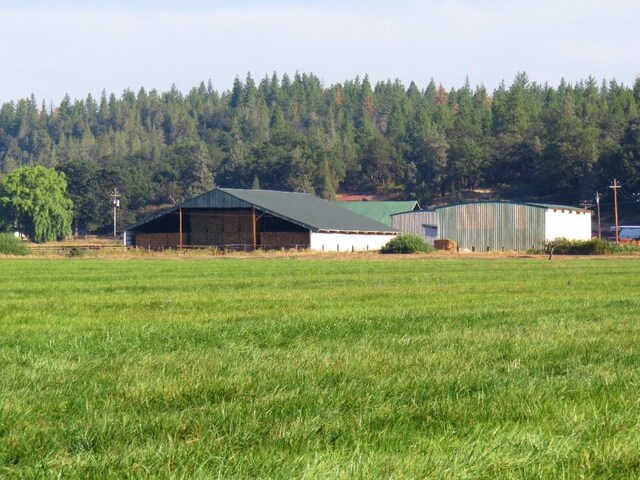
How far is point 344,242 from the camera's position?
95.4m

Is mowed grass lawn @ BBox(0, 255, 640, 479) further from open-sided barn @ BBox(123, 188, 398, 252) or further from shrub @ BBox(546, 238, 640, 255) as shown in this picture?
open-sided barn @ BBox(123, 188, 398, 252)

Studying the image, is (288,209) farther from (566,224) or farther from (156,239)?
(566,224)

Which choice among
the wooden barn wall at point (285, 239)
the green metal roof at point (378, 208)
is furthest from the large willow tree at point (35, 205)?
the wooden barn wall at point (285, 239)

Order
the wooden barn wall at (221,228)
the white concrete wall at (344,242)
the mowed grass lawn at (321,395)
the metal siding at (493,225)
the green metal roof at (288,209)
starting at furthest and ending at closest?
1. the metal siding at (493,225)
2. the wooden barn wall at (221,228)
3. the green metal roof at (288,209)
4. the white concrete wall at (344,242)
5. the mowed grass lawn at (321,395)

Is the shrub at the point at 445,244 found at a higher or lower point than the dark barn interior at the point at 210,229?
lower

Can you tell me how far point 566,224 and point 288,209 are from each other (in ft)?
96.3

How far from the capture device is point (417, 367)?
33.6ft

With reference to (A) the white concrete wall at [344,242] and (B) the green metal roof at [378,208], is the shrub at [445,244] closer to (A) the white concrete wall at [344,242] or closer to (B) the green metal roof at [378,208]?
(A) the white concrete wall at [344,242]

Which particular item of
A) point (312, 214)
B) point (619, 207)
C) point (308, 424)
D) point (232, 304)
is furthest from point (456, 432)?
point (619, 207)

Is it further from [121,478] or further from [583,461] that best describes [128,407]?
[583,461]

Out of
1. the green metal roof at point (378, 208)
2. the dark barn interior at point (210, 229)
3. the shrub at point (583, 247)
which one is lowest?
the shrub at point (583, 247)

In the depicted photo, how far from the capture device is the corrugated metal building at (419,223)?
350 ft

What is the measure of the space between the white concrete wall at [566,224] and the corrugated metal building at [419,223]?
11.8 metres

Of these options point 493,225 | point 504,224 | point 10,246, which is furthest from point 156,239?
point 504,224
